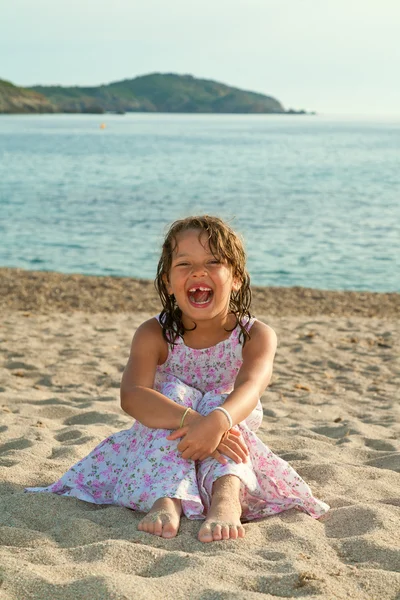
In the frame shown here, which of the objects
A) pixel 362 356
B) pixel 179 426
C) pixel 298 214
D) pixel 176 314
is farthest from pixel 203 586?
pixel 298 214

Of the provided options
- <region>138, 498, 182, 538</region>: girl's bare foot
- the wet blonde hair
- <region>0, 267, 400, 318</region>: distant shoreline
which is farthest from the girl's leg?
<region>0, 267, 400, 318</region>: distant shoreline

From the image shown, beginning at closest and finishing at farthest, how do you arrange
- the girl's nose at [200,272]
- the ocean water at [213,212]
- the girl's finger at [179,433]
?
1. the girl's finger at [179,433]
2. the girl's nose at [200,272]
3. the ocean water at [213,212]

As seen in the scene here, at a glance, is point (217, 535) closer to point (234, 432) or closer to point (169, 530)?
point (169, 530)

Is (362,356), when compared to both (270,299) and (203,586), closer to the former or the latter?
(270,299)

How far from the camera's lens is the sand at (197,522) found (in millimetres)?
2627

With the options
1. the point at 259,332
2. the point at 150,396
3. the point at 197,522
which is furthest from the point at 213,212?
the point at 197,522

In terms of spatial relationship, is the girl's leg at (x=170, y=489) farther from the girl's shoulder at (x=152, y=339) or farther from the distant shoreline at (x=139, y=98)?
the distant shoreline at (x=139, y=98)

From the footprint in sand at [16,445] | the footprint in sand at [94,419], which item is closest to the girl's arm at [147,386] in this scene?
the footprint in sand at [16,445]

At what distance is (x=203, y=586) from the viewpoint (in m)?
2.56

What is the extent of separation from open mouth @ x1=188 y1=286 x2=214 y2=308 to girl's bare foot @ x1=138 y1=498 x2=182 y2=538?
2.80 ft

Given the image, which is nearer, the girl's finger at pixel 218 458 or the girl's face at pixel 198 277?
the girl's finger at pixel 218 458

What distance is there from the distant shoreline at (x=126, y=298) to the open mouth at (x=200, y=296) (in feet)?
19.0

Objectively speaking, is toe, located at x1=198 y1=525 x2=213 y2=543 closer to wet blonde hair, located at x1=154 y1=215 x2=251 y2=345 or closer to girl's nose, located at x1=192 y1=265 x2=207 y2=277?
wet blonde hair, located at x1=154 y1=215 x2=251 y2=345

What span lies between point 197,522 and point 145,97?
181995mm
